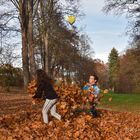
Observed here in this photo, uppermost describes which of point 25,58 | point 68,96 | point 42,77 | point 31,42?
point 31,42

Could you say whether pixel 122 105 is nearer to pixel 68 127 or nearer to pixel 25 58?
pixel 25 58

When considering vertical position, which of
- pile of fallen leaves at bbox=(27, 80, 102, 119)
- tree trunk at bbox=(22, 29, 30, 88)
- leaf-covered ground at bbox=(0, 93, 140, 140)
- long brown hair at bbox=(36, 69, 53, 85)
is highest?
tree trunk at bbox=(22, 29, 30, 88)

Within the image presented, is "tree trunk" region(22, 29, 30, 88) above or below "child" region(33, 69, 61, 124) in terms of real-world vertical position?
above

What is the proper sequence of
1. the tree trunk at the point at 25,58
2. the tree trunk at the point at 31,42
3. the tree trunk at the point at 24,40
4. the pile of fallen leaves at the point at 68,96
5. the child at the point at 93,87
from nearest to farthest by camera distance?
1. the pile of fallen leaves at the point at 68,96
2. the child at the point at 93,87
3. the tree trunk at the point at 25,58
4. the tree trunk at the point at 24,40
5. the tree trunk at the point at 31,42

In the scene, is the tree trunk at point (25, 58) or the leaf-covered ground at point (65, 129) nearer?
the leaf-covered ground at point (65, 129)

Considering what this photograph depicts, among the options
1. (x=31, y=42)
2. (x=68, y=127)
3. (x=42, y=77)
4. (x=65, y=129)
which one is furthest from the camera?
(x=31, y=42)

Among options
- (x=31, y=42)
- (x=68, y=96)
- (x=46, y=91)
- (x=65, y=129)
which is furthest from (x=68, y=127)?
(x=31, y=42)

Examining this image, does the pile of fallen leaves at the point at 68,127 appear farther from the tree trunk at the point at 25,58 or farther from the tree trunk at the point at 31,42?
the tree trunk at the point at 31,42

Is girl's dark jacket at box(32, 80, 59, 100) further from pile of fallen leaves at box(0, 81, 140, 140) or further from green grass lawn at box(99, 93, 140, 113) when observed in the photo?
green grass lawn at box(99, 93, 140, 113)

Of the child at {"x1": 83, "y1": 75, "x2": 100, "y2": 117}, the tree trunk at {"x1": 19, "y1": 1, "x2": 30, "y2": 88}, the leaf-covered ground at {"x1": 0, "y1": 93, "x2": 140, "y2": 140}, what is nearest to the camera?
the leaf-covered ground at {"x1": 0, "y1": 93, "x2": 140, "y2": 140}

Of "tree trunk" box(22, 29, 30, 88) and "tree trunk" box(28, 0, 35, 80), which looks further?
"tree trunk" box(28, 0, 35, 80)

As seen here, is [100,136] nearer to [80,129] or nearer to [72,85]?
[80,129]

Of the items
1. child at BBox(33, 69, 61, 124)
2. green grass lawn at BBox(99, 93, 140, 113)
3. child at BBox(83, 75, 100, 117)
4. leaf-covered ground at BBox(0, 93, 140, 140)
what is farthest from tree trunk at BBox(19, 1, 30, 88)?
child at BBox(33, 69, 61, 124)

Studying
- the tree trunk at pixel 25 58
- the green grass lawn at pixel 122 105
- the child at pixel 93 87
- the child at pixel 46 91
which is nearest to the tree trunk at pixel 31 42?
the tree trunk at pixel 25 58
